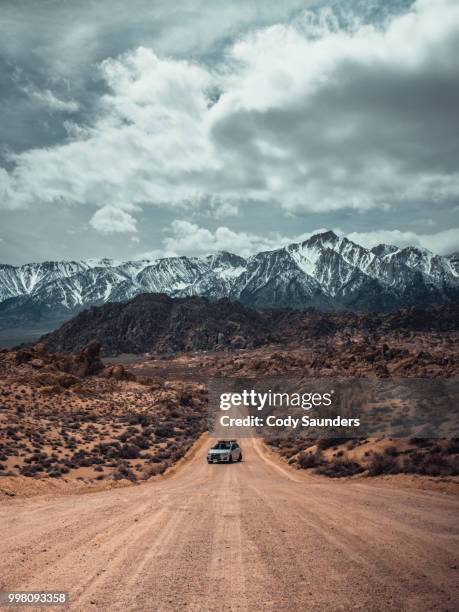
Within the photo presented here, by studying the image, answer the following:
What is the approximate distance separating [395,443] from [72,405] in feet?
101

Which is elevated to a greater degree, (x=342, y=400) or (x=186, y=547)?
(x=342, y=400)

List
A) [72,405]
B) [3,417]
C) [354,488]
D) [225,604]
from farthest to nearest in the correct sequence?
[72,405]
[3,417]
[354,488]
[225,604]

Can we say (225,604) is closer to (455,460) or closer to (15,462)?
(455,460)

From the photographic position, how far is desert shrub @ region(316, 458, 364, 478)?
62.6ft

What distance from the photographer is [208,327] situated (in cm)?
17575

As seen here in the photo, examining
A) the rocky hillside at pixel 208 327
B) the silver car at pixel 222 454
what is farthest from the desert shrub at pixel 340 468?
the rocky hillside at pixel 208 327

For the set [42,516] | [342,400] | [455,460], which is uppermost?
[342,400]

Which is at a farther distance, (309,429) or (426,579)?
(309,429)

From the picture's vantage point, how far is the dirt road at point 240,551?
580 cm

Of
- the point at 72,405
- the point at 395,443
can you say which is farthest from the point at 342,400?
the point at 72,405

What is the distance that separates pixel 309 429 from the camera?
33312 mm

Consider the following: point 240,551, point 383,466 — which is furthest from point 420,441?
point 240,551

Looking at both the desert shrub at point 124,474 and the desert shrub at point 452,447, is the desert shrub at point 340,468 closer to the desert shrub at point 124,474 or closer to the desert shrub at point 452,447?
the desert shrub at point 452,447

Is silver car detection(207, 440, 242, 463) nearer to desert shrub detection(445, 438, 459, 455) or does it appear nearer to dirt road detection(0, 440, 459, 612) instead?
desert shrub detection(445, 438, 459, 455)
